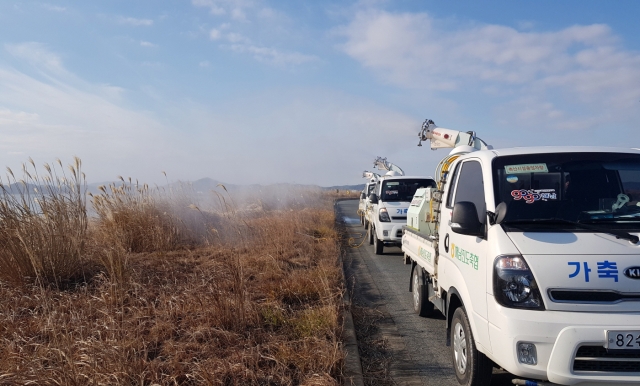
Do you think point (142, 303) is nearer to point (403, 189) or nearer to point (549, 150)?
point (549, 150)

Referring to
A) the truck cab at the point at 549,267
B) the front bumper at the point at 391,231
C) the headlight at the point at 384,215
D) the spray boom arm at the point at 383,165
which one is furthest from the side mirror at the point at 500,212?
the spray boom arm at the point at 383,165

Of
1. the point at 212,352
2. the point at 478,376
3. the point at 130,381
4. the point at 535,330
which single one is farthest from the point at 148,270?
the point at 535,330

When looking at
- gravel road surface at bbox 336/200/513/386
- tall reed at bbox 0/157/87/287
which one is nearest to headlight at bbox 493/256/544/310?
gravel road surface at bbox 336/200/513/386

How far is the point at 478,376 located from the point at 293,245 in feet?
25.6

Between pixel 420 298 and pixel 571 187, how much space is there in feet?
9.77

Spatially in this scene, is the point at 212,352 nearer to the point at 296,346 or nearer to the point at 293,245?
the point at 296,346

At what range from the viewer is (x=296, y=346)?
4.75 metres

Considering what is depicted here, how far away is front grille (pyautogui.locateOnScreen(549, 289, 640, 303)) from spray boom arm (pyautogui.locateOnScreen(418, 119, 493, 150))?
6915mm

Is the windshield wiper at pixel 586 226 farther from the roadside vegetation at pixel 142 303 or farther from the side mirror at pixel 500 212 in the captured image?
the roadside vegetation at pixel 142 303

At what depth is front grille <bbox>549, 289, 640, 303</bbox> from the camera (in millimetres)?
3070

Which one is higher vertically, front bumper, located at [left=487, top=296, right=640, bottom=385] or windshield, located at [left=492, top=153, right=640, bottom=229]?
windshield, located at [left=492, top=153, right=640, bottom=229]

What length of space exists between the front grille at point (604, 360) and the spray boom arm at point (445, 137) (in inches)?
279

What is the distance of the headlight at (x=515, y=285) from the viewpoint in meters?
3.16

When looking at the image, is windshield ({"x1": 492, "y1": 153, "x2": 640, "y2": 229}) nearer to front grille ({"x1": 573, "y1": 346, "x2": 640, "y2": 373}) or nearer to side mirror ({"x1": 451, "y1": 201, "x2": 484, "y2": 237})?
side mirror ({"x1": 451, "y1": 201, "x2": 484, "y2": 237})
